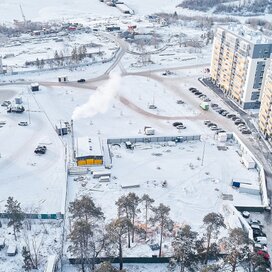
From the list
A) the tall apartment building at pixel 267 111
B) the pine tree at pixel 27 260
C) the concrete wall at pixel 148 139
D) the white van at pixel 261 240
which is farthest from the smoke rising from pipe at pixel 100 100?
the white van at pixel 261 240

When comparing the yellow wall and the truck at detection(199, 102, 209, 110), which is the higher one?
the yellow wall

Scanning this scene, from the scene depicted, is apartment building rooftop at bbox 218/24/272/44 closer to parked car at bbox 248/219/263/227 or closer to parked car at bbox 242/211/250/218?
parked car at bbox 242/211/250/218

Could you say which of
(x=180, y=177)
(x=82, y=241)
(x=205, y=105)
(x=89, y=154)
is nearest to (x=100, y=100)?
(x=205, y=105)

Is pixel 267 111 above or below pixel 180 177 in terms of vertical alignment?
above

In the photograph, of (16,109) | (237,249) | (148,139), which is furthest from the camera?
(16,109)

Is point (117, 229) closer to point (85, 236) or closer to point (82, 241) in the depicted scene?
point (85, 236)

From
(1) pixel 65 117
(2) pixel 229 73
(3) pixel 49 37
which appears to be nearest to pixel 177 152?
(1) pixel 65 117

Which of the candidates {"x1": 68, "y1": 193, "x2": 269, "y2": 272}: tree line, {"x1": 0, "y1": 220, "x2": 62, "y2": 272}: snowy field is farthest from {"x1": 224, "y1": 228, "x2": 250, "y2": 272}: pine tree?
{"x1": 0, "y1": 220, "x2": 62, "y2": 272}: snowy field

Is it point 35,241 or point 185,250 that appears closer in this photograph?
point 185,250
